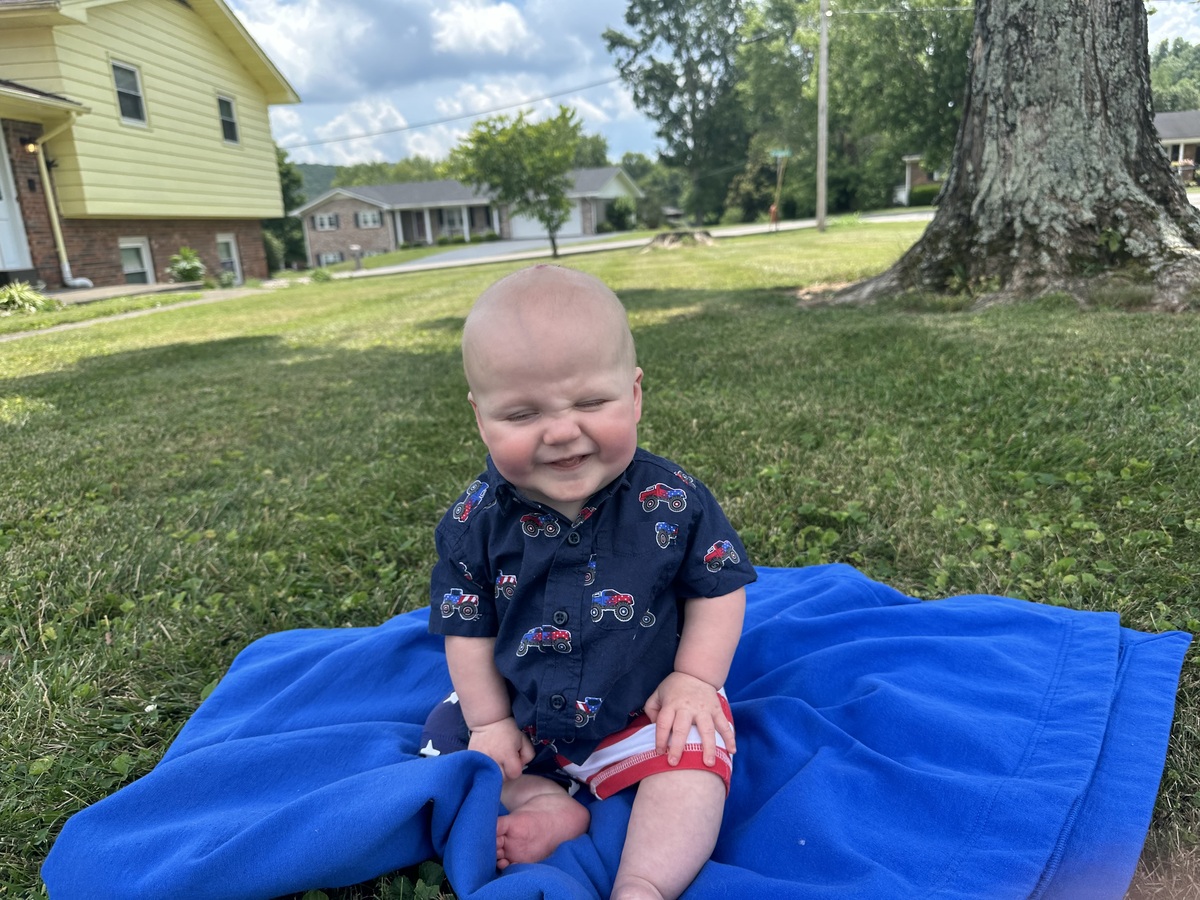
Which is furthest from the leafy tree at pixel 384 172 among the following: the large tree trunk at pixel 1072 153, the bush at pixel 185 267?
the large tree trunk at pixel 1072 153

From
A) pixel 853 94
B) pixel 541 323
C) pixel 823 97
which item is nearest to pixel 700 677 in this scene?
pixel 541 323

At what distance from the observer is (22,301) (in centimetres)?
1139

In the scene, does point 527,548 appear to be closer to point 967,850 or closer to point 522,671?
point 522,671

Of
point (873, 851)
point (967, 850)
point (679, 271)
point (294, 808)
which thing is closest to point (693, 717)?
point (873, 851)

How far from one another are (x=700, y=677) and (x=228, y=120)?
2035 centimetres

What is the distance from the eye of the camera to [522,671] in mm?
1746

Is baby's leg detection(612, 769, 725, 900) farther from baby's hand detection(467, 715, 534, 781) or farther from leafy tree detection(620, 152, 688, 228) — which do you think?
leafy tree detection(620, 152, 688, 228)

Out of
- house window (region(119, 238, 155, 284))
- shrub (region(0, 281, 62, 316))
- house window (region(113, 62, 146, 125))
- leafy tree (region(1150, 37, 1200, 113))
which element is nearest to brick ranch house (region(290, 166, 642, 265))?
house window (region(119, 238, 155, 284))

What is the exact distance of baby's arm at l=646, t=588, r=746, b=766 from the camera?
1.67m

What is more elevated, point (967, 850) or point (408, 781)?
point (408, 781)

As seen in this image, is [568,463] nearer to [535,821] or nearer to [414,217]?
[535,821]

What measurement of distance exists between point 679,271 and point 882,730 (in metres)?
13.4

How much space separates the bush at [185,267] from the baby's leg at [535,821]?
17.7 meters

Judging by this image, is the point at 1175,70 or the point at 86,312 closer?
the point at 1175,70
